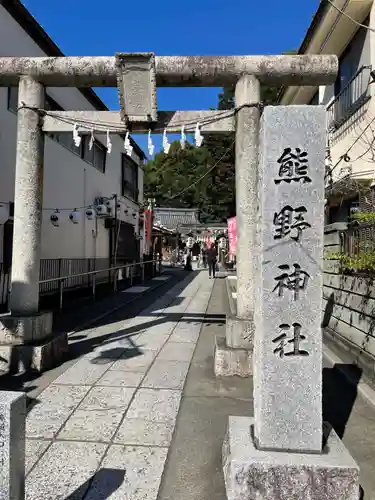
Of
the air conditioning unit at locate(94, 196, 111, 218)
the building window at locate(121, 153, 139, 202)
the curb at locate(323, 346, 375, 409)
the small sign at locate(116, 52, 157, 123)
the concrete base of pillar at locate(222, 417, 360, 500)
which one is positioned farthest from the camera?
the building window at locate(121, 153, 139, 202)

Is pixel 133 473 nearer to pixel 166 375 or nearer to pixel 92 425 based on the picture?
pixel 92 425

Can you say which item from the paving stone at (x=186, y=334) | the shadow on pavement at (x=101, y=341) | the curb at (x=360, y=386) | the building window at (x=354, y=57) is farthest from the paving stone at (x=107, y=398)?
the building window at (x=354, y=57)

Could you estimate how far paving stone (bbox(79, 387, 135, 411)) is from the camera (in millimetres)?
4811

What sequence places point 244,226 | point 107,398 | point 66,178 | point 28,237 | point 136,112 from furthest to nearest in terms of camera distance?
point 66,178
point 136,112
point 28,237
point 244,226
point 107,398

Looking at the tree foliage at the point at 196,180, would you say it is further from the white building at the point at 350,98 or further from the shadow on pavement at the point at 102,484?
the shadow on pavement at the point at 102,484

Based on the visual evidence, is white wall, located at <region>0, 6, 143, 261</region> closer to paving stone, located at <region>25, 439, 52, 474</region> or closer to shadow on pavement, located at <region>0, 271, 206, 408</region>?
shadow on pavement, located at <region>0, 271, 206, 408</region>

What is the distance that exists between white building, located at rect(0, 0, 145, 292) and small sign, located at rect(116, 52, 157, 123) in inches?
168

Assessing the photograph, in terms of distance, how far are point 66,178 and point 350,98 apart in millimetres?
9932

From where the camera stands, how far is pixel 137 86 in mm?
6305

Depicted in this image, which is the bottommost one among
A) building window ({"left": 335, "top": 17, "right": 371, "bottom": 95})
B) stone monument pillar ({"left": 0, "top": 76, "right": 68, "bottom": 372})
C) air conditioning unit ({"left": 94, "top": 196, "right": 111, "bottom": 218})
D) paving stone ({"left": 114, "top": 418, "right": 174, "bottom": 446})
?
paving stone ({"left": 114, "top": 418, "right": 174, "bottom": 446})

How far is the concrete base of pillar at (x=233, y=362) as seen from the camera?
19.2 ft

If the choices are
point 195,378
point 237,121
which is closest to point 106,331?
point 195,378

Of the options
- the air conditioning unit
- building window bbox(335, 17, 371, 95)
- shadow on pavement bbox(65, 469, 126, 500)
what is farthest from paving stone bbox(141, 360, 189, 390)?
the air conditioning unit

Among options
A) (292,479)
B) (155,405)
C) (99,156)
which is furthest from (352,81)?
(99,156)
